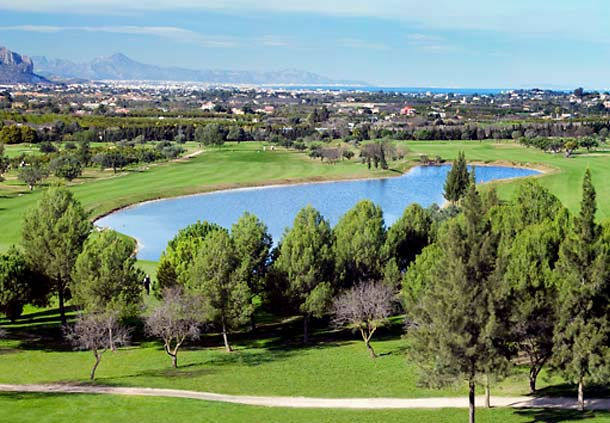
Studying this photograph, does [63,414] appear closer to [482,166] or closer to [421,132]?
[482,166]

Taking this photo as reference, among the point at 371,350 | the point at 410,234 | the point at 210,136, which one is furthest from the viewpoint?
the point at 210,136

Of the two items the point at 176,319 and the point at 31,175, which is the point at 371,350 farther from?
the point at 31,175

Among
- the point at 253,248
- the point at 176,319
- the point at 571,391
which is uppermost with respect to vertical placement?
the point at 253,248

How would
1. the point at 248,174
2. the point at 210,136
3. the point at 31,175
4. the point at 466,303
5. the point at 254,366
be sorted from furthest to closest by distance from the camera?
the point at 210,136
the point at 248,174
the point at 31,175
the point at 254,366
the point at 466,303

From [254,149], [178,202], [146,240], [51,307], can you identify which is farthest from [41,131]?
[51,307]

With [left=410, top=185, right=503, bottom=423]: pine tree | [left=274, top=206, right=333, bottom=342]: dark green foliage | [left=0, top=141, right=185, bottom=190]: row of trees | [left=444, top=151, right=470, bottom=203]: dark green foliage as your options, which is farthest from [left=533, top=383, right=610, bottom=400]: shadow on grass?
[left=0, top=141, right=185, bottom=190]: row of trees

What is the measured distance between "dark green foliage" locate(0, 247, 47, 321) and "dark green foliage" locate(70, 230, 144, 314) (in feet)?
10.5

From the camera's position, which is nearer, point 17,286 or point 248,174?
point 17,286

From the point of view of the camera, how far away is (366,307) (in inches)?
1427

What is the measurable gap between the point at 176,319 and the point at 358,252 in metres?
12.4

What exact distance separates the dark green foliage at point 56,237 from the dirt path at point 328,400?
40.9ft

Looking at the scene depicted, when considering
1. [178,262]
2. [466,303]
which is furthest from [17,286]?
[466,303]

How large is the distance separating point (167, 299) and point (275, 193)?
6910 centimetres

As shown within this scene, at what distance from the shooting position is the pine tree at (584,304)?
2575cm
